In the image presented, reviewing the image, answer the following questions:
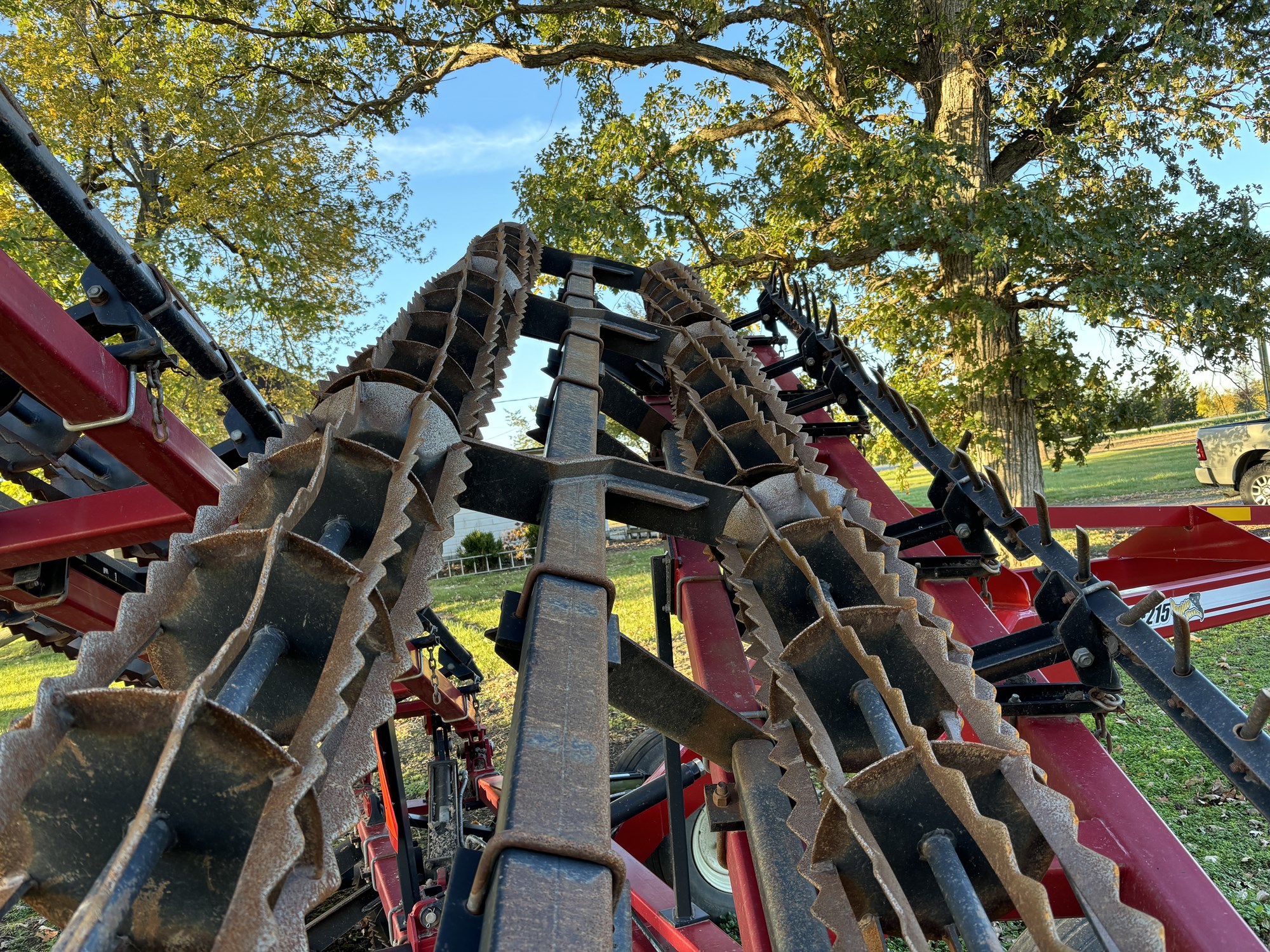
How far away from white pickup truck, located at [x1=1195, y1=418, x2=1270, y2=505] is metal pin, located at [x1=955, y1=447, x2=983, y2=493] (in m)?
12.4

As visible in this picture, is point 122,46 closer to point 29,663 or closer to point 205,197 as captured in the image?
point 205,197

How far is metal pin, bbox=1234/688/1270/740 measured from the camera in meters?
1.43

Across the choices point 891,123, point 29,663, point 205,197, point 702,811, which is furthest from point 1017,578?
point 29,663

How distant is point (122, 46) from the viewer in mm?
11234

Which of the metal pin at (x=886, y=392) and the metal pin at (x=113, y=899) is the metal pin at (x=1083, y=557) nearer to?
the metal pin at (x=886, y=392)

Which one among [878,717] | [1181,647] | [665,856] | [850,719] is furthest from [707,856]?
[878,717]

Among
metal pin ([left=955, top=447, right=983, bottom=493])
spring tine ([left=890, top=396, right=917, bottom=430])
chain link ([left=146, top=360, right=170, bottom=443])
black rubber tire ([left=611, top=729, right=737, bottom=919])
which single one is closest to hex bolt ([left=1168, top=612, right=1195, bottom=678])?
metal pin ([left=955, top=447, right=983, bottom=493])

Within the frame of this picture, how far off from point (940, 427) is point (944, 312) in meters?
1.50

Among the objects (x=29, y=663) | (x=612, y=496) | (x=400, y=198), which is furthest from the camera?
(x=29, y=663)

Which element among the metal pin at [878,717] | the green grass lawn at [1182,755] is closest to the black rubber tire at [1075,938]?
the green grass lawn at [1182,755]

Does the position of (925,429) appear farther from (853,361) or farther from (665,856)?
(665,856)

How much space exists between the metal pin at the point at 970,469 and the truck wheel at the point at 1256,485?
494 inches

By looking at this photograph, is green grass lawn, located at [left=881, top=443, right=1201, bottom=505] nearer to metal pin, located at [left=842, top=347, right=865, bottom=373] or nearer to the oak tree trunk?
the oak tree trunk

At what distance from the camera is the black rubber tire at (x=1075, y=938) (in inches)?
101
